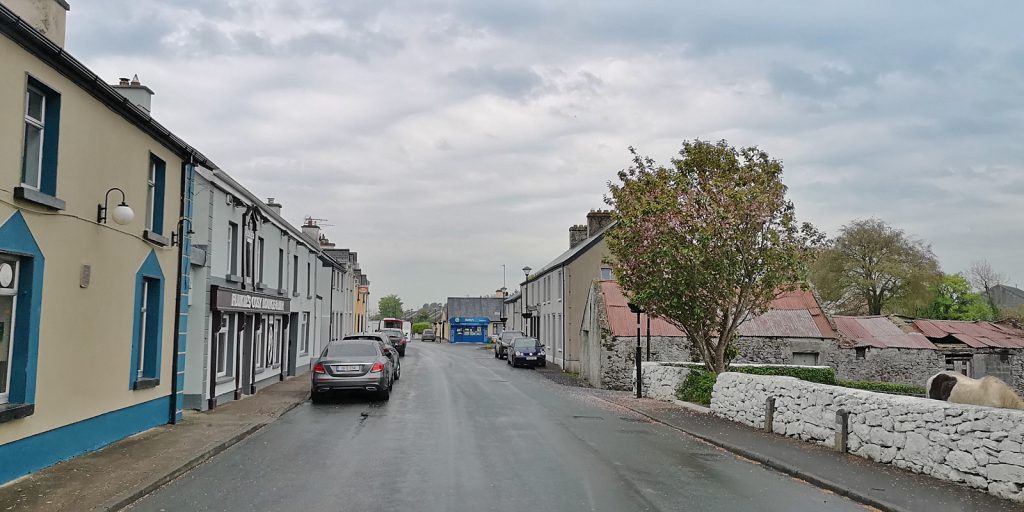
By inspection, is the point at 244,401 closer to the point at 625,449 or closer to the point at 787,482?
the point at 625,449

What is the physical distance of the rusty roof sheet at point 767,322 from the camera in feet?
90.6

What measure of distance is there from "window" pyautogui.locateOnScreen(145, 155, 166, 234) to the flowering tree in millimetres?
10974

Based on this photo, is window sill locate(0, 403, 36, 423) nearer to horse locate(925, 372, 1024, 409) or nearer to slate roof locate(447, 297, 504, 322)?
horse locate(925, 372, 1024, 409)

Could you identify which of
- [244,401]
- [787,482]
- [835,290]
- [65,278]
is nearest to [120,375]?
[65,278]

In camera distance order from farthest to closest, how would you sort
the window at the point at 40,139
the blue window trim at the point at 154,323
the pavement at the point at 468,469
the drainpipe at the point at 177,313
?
the drainpipe at the point at 177,313, the blue window trim at the point at 154,323, the window at the point at 40,139, the pavement at the point at 468,469

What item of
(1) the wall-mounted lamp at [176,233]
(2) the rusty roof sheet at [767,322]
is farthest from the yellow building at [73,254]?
(2) the rusty roof sheet at [767,322]

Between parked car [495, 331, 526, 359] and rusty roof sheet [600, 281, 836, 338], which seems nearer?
rusty roof sheet [600, 281, 836, 338]

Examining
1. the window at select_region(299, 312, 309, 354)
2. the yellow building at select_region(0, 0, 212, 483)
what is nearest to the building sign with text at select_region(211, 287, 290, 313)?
the yellow building at select_region(0, 0, 212, 483)

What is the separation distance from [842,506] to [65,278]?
33.8ft

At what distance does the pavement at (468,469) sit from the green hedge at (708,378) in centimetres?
293

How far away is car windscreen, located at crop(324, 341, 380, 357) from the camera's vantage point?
19.6 m

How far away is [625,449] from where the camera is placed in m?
12.2

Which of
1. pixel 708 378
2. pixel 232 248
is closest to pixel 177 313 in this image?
pixel 232 248

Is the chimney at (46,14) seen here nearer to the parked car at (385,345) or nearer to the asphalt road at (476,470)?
the asphalt road at (476,470)
